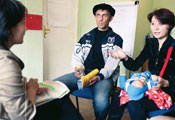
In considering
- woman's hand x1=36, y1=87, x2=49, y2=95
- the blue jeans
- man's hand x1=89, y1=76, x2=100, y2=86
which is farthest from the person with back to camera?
woman's hand x1=36, y1=87, x2=49, y2=95

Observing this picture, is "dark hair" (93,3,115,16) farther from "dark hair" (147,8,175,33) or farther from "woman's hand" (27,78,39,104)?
"woman's hand" (27,78,39,104)

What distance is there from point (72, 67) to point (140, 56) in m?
0.45

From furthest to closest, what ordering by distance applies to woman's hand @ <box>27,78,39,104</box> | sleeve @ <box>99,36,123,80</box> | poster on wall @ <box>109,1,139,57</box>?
sleeve @ <box>99,36,123,80</box>, poster on wall @ <box>109,1,139,57</box>, woman's hand @ <box>27,78,39,104</box>

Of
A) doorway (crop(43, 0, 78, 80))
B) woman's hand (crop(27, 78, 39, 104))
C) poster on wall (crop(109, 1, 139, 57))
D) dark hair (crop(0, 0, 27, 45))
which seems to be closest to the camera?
dark hair (crop(0, 0, 27, 45))

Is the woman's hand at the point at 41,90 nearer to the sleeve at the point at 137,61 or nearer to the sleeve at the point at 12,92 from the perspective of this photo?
the sleeve at the point at 12,92

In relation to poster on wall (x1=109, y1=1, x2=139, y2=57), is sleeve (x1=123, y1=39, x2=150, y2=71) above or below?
below

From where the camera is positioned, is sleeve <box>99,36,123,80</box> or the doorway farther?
sleeve <box>99,36,123,80</box>

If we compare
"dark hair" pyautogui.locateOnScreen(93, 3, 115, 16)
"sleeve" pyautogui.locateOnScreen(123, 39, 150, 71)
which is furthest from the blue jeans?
"dark hair" pyautogui.locateOnScreen(93, 3, 115, 16)

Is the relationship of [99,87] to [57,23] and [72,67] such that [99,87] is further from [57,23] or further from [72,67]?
[57,23]

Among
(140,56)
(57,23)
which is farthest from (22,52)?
(140,56)

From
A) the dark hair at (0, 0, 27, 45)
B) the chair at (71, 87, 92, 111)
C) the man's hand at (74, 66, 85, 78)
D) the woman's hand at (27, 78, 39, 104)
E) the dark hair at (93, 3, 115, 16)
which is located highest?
the dark hair at (93, 3, 115, 16)

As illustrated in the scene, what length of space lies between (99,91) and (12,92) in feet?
2.13

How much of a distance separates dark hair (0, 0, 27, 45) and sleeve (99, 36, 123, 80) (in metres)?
0.68

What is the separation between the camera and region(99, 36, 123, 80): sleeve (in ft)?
3.32
